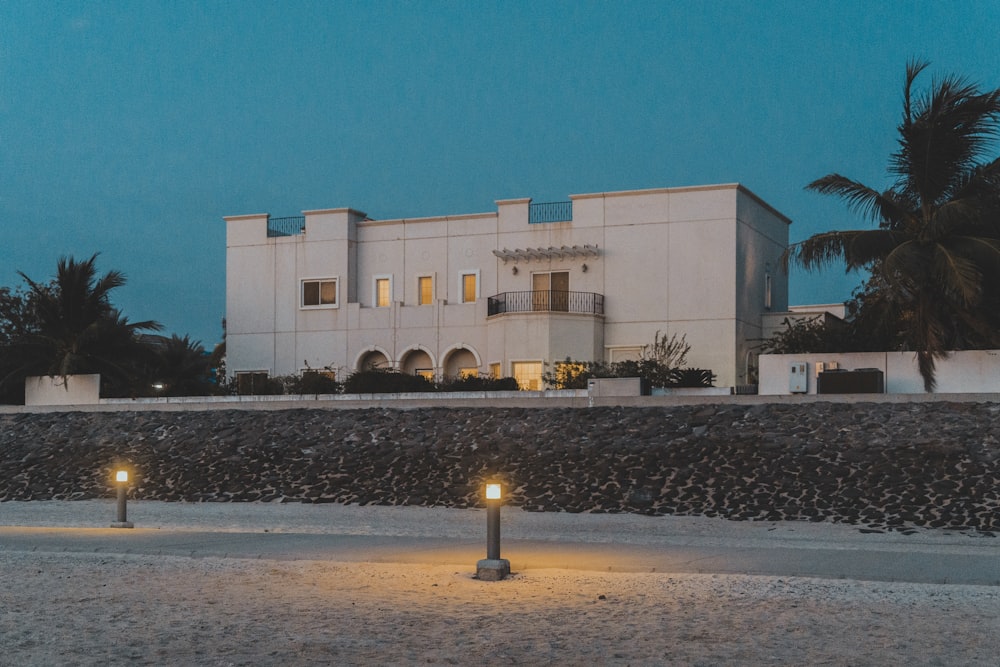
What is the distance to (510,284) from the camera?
3978 centimetres

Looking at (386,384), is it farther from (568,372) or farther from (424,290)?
(424,290)

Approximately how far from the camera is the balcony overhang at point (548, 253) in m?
38.4

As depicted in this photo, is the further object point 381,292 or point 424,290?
point 381,292

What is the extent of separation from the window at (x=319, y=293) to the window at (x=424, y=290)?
10.4ft

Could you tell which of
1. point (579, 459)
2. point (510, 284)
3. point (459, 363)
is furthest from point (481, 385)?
point (579, 459)

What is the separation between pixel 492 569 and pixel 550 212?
29790 mm

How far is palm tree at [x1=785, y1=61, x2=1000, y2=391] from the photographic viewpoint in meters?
25.2

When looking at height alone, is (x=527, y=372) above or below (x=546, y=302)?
below

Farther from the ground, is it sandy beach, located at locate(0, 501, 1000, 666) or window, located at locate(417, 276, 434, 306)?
window, located at locate(417, 276, 434, 306)

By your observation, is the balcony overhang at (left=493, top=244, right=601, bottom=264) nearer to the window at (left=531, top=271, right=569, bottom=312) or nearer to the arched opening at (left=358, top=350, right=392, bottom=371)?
the window at (left=531, top=271, right=569, bottom=312)

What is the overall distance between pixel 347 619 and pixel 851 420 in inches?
622

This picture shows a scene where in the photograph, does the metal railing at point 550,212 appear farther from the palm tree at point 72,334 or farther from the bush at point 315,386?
the palm tree at point 72,334

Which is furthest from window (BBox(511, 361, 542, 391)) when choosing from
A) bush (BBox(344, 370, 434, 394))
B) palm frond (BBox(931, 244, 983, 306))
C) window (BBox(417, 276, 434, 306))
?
palm frond (BBox(931, 244, 983, 306))

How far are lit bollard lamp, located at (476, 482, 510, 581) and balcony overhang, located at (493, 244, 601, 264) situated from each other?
2759 cm
